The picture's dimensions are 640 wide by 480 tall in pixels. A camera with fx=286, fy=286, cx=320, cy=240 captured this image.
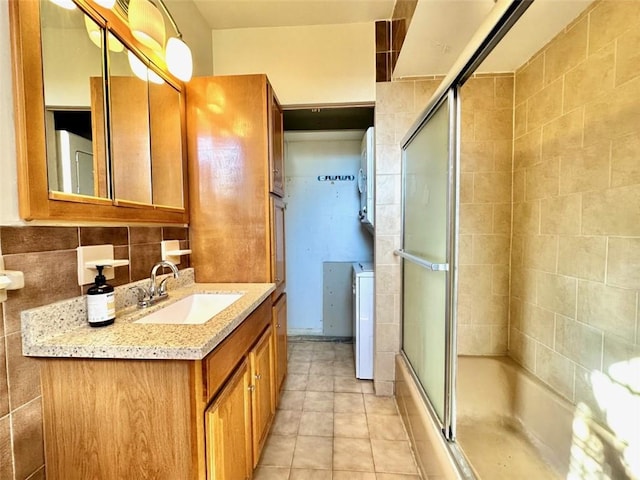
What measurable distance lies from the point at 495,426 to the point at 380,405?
701mm

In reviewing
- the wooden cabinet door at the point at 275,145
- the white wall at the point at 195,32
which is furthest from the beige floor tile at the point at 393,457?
the white wall at the point at 195,32

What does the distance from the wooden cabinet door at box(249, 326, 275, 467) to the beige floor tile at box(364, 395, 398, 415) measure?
0.71m

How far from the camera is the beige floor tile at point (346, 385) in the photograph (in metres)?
2.21

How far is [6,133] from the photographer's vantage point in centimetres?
76

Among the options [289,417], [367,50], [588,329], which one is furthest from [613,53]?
[289,417]

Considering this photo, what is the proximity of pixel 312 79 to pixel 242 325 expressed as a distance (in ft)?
5.99

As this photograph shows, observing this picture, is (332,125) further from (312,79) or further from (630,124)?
(630,124)

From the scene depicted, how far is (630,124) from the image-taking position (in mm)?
1163

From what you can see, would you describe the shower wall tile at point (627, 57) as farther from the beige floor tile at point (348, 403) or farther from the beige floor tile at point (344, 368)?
the beige floor tile at point (344, 368)

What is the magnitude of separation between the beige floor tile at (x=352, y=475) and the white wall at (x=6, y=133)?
1686 millimetres

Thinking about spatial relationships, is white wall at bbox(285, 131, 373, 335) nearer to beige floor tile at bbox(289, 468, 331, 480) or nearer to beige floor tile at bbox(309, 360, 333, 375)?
beige floor tile at bbox(309, 360, 333, 375)

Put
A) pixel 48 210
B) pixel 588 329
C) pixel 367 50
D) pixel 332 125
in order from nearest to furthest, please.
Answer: pixel 48 210 → pixel 588 329 → pixel 367 50 → pixel 332 125

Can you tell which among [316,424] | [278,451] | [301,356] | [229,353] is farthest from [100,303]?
[301,356]

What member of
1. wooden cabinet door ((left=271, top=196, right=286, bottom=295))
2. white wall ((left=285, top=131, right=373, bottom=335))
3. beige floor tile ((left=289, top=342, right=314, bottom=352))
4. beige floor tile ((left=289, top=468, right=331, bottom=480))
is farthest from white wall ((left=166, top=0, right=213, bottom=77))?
beige floor tile ((left=289, top=342, right=314, bottom=352))
